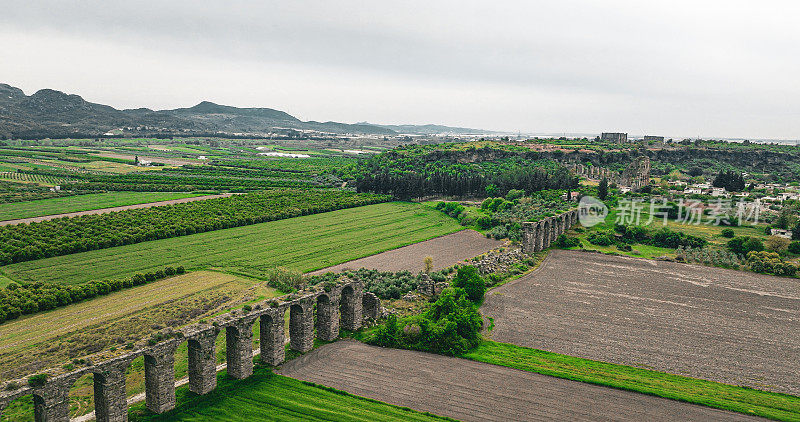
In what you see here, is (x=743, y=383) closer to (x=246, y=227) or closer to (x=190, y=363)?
(x=190, y=363)

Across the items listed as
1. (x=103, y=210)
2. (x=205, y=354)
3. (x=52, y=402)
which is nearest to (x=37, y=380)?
(x=52, y=402)

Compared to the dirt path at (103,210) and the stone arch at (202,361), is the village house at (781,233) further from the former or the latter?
the dirt path at (103,210)

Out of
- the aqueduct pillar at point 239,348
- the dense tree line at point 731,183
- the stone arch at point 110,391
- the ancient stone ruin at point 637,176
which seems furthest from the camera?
the ancient stone ruin at point 637,176

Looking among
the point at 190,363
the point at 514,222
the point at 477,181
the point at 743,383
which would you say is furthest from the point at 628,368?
the point at 477,181

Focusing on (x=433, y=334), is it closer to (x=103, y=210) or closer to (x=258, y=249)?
(x=258, y=249)

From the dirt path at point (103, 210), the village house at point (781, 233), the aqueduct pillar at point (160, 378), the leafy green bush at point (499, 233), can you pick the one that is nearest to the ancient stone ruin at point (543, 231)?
the leafy green bush at point (499, 233)

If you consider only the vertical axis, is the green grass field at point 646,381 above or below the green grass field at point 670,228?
below

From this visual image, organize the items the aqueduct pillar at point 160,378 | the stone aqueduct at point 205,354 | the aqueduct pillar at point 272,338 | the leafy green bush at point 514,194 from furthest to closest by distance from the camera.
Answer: the leafy green bush at point 514,194 < the aqueduct pillar at point 272,338 < the aqueduct pillar at point 160,378 < the stone aqueduct at point 205,354
